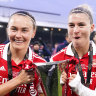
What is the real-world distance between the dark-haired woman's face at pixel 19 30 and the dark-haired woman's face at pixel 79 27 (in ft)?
1.15

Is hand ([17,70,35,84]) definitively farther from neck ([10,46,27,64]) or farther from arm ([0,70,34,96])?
neck ([10,46,27,64])

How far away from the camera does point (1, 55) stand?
63.2 inches

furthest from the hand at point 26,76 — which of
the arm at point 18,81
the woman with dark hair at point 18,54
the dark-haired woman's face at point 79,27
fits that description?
the dark-haired woman's face at point 79,27

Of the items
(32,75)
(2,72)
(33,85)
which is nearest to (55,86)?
(32,75)

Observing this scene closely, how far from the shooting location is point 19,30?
1496mm

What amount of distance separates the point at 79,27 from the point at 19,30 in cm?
50

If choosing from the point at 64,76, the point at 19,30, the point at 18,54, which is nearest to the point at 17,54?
the point at 18,54

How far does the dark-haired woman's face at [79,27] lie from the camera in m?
1.52

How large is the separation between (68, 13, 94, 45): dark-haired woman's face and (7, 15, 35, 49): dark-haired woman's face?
1.15ft

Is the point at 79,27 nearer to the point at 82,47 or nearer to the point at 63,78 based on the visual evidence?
the point at 82,47

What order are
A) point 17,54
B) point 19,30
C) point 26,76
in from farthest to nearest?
point 17,54 < point 19,30 < point 26,76

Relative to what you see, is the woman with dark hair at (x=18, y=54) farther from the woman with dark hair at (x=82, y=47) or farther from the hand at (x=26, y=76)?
the woman with dark hair at (x=82, y=47)

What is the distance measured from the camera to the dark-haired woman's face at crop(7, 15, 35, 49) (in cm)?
150

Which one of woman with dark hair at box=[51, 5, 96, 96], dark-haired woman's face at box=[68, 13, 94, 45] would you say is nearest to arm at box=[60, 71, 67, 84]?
woman with dark hair at box=[51, 5, 96, 96]
